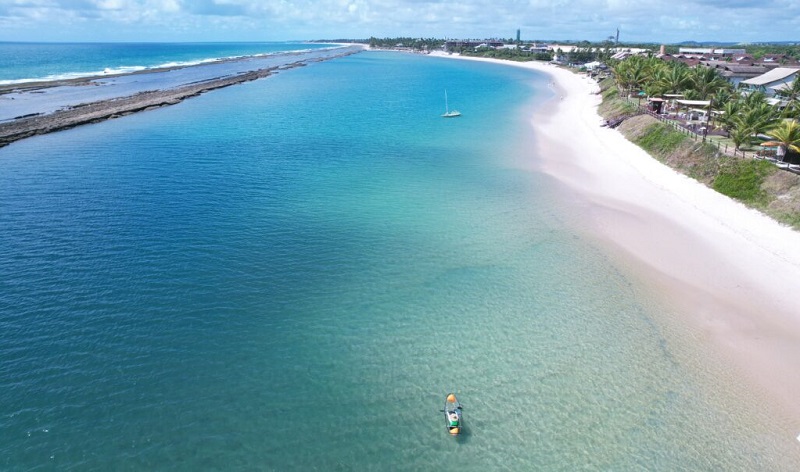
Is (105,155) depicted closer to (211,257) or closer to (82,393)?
(211,257)

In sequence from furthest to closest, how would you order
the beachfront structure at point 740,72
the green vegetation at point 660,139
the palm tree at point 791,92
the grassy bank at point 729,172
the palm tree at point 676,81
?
1. the beachfront structure at point 740,72
2. the palm tree at point 676,81
3. the palm tree at point 791,92
4. the green vegetation at point 660,139
5. the grassy bank at point 729,172

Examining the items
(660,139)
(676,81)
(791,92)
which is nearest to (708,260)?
(660,139)

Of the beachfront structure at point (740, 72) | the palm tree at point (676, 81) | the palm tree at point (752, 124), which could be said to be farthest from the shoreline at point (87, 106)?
the beachfront structure at point (740, 72)

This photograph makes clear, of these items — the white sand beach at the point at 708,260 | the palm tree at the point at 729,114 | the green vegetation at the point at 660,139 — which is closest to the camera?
the white sand beach at the point at 708,260

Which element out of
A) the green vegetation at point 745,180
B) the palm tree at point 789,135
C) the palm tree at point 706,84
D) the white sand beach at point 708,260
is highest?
the palm tree at point 706,84

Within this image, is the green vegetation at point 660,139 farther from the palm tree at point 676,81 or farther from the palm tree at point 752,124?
the palm tree at point 676,81

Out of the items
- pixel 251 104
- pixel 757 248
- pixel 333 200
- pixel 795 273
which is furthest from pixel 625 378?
pixel 251 104

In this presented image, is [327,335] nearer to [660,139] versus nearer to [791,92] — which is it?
[660,139]
